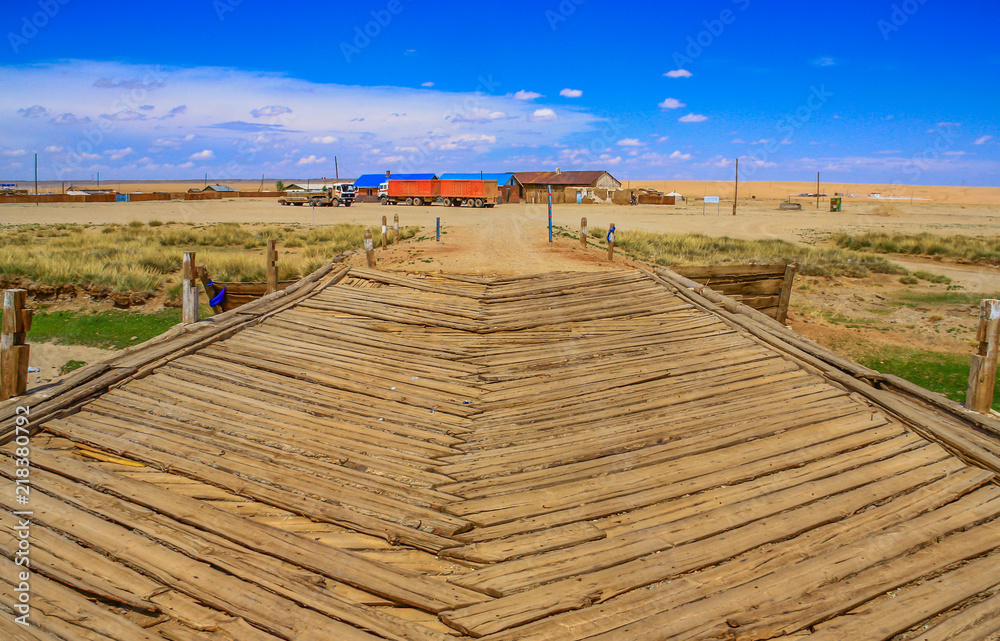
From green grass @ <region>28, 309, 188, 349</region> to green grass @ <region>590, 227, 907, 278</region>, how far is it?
40.9 ft

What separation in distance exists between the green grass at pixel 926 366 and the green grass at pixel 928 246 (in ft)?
51.1

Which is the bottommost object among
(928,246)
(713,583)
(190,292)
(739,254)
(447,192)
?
(713,583)

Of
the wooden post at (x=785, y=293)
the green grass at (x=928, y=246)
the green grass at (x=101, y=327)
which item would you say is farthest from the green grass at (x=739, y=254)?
the green grass at (x=101, y=327)

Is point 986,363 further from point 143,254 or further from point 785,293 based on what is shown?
point 143,254

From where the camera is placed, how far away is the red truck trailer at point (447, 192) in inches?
1967

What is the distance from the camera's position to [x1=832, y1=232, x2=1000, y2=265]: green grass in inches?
995

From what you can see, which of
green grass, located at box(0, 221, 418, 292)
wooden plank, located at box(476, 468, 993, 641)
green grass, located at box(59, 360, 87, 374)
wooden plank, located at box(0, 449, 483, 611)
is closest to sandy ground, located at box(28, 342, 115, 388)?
green grass, located at box(59, 360, 87, 374)

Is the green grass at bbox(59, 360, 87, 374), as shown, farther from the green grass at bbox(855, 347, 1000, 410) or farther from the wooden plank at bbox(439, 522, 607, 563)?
the green grass at bbox(855, 347, 1000, 410)

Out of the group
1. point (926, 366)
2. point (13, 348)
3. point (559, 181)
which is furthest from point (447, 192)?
point (13, 348)

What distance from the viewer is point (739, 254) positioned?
78.0ft

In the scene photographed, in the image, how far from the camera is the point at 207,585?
3621mm

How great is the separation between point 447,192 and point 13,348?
4637 centimetres

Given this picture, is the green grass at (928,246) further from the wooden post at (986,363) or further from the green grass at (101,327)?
the green grass at (101,327)

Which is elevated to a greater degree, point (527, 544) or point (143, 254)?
point (143, 254)
